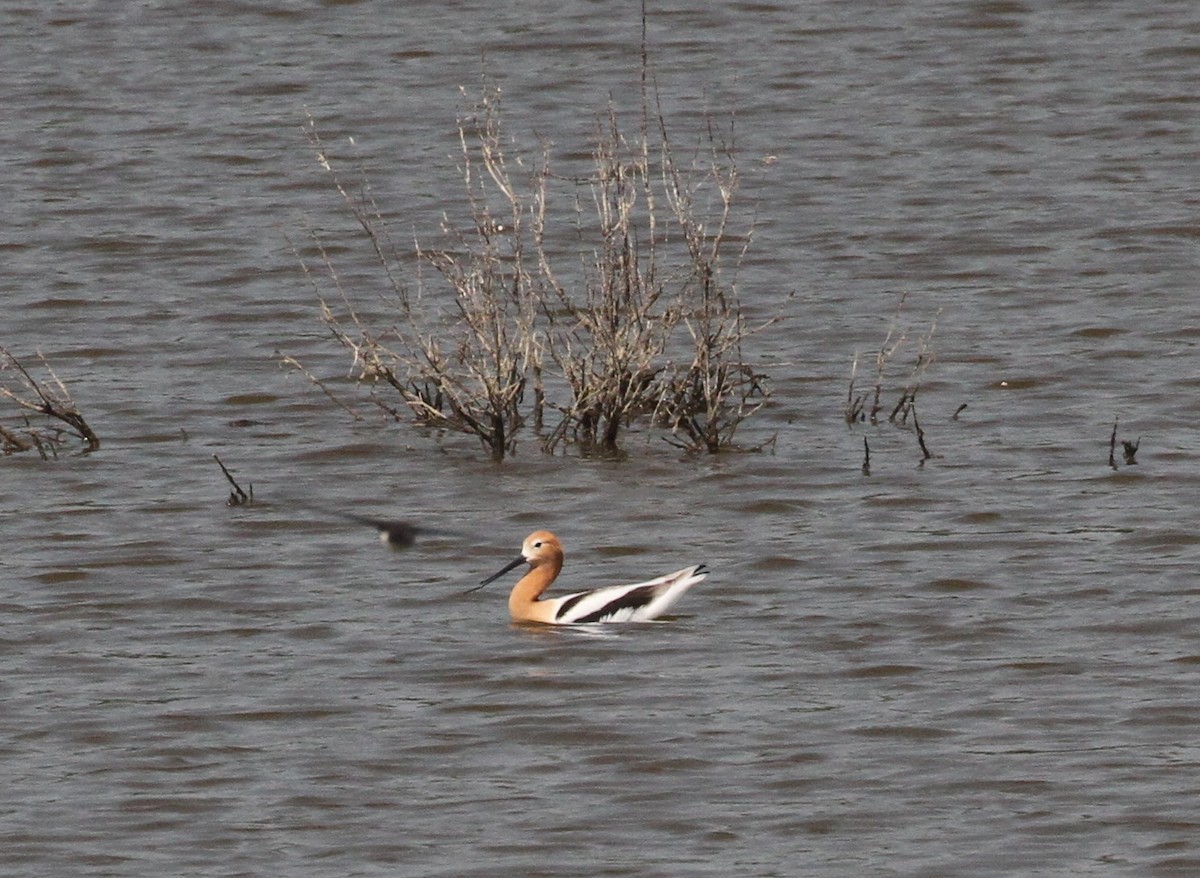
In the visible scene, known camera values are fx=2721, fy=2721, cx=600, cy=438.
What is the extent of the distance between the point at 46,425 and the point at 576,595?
12.4 ft

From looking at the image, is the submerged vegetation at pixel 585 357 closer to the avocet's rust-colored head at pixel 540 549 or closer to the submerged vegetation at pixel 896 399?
the submerged vegetation at pixel 896 399

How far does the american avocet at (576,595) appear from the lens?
32.4 feet

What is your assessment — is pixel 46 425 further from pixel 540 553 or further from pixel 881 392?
pixel 881 392

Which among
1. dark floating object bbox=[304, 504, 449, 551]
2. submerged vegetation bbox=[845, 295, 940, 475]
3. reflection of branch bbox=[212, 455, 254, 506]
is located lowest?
reflection of branch bbox=[212, 455, 254, 506]

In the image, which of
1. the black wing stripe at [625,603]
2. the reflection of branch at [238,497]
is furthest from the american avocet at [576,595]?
the reflection of branch at [238,497]

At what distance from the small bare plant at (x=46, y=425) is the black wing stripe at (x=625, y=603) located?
3.07 metres

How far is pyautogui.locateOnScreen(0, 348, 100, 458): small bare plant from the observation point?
12.2m

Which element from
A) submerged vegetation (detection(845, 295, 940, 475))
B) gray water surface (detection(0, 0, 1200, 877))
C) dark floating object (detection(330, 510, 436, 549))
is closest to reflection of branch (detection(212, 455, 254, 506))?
gray water surface (detection(0, 0, 1200, 877))

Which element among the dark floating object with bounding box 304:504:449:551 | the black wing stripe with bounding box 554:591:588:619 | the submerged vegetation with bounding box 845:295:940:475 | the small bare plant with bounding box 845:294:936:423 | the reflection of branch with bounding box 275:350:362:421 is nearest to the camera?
the dark floating object with bounding box 304:504:449:551

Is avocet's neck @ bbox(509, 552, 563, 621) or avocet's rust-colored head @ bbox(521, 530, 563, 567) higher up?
avocet's rust-colored head @ bbox(521, 530, 563, 567)

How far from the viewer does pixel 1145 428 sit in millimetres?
12539

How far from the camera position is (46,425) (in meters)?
13.0

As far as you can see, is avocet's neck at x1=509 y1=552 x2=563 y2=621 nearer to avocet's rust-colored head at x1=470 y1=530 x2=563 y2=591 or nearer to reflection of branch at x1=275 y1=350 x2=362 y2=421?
avocet's rust-colored head at x1=470 y1=530 x2=563 y2=591

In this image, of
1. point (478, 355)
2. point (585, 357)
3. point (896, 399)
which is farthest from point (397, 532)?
point (896, 399)
